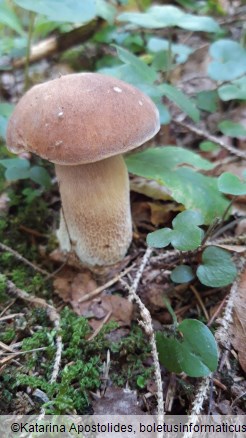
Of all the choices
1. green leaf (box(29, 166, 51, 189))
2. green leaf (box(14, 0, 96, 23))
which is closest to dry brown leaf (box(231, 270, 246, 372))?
green leaf (box(29, 166, 51, 189))

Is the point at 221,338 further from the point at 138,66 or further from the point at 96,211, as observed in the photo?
the point at 138,66

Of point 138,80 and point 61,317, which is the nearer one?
point 61,317

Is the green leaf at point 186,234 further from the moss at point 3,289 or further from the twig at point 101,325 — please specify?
the moss at point 3,289

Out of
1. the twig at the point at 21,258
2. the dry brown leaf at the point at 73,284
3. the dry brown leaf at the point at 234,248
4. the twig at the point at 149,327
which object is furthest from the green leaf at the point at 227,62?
the twig at the point at 21,258

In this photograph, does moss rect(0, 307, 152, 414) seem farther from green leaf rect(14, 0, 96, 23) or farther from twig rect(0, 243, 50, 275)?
green leaf rect(14, 0, 96, 23)

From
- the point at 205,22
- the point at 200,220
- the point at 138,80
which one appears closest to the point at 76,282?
the point at 200,220

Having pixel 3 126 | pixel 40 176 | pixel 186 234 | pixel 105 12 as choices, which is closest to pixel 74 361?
pixel 186 234

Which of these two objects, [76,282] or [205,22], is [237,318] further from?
[205,22]
